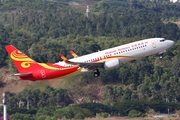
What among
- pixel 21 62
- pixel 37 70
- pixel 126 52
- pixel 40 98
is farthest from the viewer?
pixel 40 98

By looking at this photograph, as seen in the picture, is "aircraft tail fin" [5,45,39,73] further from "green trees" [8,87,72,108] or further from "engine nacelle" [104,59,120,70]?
"green trees" [8,87,72,108]

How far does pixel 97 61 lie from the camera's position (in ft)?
319

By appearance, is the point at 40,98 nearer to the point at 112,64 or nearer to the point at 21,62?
the point at 21,62

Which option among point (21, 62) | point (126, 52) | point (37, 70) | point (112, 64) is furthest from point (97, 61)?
point (21, 62)

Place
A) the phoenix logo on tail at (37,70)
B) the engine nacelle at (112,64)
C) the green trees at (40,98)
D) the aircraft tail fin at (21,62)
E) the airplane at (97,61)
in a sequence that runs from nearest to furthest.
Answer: the engine nacelle at (112,64) → the airplane at (97,61) → the phoenix logo on tail at (37,70) → the aircraft tail fin at (21,62) → the green trees at (40,98)

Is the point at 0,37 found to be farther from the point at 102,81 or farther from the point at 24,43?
the point at 102,81

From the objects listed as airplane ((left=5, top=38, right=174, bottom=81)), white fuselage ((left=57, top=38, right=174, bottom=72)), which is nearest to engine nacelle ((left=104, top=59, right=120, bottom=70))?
airplane ((left=5, top=38, right=174, bottom=81))

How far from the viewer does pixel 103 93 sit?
150 metres

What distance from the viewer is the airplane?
96688 millimetres

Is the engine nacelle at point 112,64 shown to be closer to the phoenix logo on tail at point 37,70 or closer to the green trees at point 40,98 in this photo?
the phoenix logo on tail at point 37,70

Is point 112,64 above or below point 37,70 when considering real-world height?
below

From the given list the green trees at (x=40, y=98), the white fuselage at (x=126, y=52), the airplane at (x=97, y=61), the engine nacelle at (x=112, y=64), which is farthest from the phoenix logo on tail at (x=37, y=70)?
the green trees at (x=40, y=98)

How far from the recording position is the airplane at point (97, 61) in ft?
317

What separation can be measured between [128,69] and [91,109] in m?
33.7
